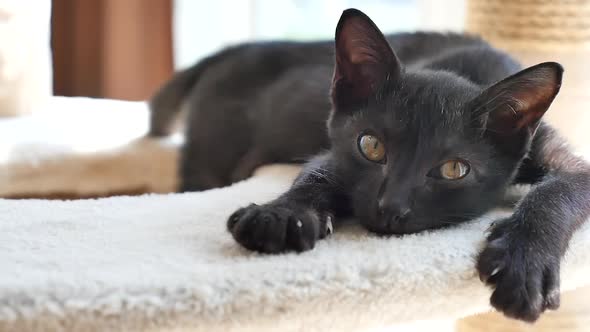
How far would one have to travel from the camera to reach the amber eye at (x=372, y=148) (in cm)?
99

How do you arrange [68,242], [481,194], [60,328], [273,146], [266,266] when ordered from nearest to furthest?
[60,328], [266,266], [68,242], [481,194], [273,146]

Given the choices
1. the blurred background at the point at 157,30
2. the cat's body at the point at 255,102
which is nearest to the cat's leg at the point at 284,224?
the cat's body at the point at 255,102

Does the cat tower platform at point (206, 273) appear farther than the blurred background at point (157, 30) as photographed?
No

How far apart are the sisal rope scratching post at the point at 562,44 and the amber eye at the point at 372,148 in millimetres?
784

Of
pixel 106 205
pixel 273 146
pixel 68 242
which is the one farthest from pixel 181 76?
pixel 68 242

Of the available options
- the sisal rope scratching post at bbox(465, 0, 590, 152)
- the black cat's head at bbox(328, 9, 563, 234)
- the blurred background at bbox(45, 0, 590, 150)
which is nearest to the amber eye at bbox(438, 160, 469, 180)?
the black cat's head at bbox(328, 9, 563, 234)

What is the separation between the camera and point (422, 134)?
0.96m

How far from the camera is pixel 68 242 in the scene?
909 millimetres

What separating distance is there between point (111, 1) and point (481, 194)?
216cm

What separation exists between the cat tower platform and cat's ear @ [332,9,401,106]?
0.74 feet

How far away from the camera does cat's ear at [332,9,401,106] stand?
1034mm

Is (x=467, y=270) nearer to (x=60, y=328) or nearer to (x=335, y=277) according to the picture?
(x=335, y=277)

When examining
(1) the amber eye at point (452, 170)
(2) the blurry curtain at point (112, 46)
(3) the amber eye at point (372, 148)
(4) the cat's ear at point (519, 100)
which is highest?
(4) the cat's ear at point (519, 100)

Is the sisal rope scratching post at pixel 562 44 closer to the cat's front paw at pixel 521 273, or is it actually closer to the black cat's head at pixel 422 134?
the black cat's head at pixel 422 134
